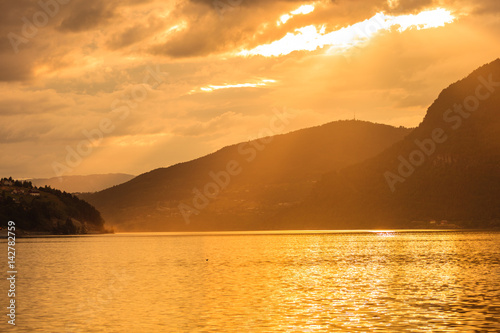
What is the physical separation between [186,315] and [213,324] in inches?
231

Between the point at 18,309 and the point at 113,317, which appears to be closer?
the point at 113,317

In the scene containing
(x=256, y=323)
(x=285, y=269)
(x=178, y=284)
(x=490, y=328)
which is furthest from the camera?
(x=285, y=269)

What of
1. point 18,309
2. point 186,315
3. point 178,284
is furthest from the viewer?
point 178,284

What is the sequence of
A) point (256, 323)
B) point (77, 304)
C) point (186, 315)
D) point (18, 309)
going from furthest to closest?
point (77, 304) < point (18, 309) < point (186, 315) < point (256, 323)

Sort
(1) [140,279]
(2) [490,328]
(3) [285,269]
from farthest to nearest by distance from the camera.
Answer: (3) [285,269]
(1) [140,279]
(2) [490,328]

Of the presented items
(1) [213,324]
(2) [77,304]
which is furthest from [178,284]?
(1) [213,324]

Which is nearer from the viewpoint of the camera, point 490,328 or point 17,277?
point 490,328

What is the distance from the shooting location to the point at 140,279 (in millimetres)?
95625

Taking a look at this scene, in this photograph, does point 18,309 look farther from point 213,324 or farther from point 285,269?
point 285,269

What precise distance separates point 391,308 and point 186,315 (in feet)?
60.4

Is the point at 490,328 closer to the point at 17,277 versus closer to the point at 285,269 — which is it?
the point at 285,269

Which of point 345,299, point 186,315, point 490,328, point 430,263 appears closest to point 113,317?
point 186,315

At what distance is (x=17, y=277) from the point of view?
10056cm

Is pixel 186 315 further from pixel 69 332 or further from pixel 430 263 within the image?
pixel 430 263
